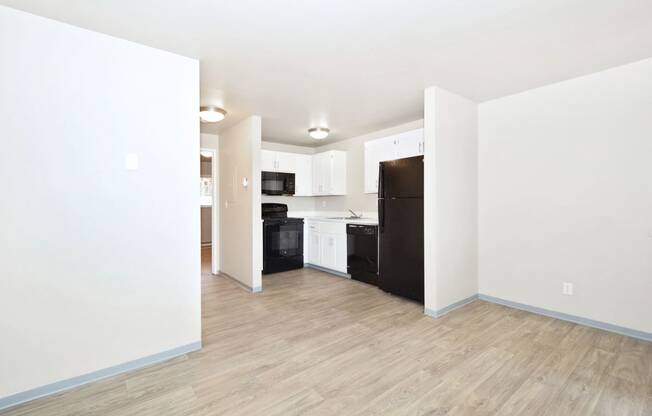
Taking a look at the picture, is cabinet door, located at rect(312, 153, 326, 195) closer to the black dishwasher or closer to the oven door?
the oven door

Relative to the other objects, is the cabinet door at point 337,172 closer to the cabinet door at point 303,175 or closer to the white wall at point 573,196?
the cabinet door at point 303,175

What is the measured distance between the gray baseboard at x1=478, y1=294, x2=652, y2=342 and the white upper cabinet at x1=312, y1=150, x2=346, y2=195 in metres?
3.00

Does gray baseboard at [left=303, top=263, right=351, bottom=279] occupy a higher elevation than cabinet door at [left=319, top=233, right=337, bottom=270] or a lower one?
lower

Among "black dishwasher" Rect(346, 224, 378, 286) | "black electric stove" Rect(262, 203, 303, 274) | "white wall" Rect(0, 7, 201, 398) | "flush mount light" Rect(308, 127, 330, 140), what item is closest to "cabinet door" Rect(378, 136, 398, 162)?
"flush mount light" Rect(308, 127, 330, 140)

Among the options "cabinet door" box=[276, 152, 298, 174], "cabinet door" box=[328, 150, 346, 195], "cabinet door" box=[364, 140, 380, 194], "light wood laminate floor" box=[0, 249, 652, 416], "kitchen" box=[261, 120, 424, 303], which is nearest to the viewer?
"light wood laminate floor" box=[0, 249, 652, 416]

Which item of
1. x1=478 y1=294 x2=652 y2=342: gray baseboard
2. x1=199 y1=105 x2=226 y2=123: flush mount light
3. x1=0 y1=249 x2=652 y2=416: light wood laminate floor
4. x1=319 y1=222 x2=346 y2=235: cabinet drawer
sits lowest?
x1=0 y1=249 x2=652 y2=416: light wood laminate floor

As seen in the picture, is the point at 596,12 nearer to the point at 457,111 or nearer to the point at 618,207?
the point at 457,111

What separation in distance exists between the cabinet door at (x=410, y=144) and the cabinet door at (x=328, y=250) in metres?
1.80

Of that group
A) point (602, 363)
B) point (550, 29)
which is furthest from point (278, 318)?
point (550, 29)

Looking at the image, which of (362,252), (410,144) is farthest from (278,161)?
(410,144)

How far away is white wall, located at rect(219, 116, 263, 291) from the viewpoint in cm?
405

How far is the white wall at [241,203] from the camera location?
4051 millimetres

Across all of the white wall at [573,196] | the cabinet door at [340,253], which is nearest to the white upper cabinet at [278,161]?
the cabinet door at [340,253]

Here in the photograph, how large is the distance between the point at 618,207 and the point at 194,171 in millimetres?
3830
